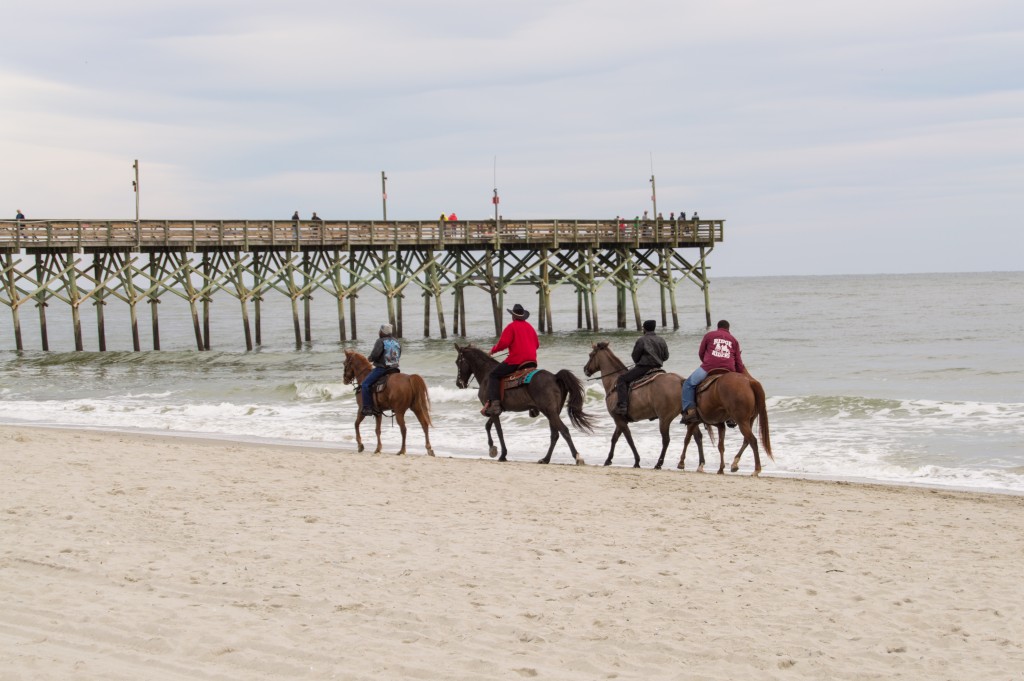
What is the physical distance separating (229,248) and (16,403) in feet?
43.4

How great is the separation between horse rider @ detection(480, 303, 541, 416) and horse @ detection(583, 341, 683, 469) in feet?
2.75

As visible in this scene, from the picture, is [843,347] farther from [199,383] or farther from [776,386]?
[199,383]

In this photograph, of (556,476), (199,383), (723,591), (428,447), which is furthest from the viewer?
(199,383)

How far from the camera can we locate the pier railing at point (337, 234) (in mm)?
33781

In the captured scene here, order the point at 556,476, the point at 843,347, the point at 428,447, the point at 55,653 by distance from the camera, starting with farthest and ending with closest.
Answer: the point at 843,347 → the point at 428,447 → the point at 556,476 → the point at 55,653

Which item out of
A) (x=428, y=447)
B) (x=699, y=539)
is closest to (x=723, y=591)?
(x=699, y=539)

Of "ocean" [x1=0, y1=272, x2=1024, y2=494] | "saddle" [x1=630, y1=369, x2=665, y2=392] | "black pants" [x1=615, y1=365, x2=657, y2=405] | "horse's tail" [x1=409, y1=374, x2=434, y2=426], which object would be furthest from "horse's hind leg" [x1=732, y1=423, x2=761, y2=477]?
"horse's tail" [x1=409, y1=374, x2=434, y2=426]

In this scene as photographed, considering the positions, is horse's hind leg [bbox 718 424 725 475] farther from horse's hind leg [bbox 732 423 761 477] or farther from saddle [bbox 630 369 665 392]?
saddle [bbox 630 369 665 392]

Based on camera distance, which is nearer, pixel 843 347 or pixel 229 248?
pixel 229 248

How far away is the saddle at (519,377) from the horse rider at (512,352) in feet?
0.12

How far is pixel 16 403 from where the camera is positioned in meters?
24.2

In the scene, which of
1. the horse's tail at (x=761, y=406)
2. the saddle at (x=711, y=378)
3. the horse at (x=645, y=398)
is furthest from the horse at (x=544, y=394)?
the horse's tail at (x=761, y=406)

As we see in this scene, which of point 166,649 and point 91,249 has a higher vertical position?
point 91,249

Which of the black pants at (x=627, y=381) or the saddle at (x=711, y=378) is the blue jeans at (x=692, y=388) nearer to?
the saddle at (x=711, y=378)
